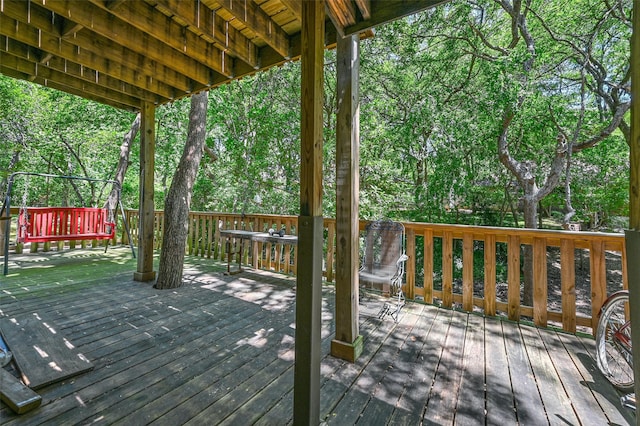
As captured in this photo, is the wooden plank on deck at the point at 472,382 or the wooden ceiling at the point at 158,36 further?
the wooden ceiling at the point at 158,36

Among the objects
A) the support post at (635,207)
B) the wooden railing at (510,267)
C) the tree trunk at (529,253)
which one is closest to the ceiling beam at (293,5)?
the support post at (635,207)

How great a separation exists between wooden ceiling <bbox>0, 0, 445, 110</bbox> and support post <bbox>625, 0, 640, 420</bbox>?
4.10 ft

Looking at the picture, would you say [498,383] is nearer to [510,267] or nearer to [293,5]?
[510,267]

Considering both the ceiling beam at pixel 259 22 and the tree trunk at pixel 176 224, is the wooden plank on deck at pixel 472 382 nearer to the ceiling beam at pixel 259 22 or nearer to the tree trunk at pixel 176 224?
the ceiling beam at pixel 259 22

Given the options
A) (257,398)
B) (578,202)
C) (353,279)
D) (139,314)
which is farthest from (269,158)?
(578,202)

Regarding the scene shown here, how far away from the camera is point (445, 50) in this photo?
6.41 meters

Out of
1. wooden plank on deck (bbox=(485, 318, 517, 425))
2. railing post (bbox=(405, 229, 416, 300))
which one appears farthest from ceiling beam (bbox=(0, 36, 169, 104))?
wooden plank on deck (bbox=(485, 318, 517, 425))

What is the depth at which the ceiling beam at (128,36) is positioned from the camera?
233cm

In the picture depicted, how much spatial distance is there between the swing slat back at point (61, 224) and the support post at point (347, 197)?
16.5 ft

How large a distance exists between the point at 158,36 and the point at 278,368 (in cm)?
305

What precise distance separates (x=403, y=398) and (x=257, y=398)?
0.91m

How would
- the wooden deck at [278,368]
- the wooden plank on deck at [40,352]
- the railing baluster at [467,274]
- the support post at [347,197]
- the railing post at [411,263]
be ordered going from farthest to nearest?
the railing post at [411,263] → the railing baluster at [467,274] → the support post at [347,197] → the wooden plank on deck at [40,352] → the wooden deck at [278,368]

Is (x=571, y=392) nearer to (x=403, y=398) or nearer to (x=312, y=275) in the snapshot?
(x=403, y=398)

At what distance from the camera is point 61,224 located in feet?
15.8
